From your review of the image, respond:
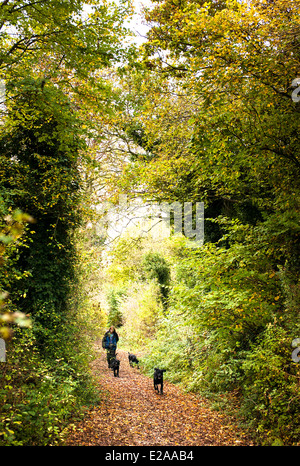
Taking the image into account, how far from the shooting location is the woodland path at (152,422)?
520 centimetres

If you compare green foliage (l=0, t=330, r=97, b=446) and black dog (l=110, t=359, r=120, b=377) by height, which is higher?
green foliage (l=0, t=330, r=97, b=446)

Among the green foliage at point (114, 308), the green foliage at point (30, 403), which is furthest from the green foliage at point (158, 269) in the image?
the green foliage at point (30, 403)

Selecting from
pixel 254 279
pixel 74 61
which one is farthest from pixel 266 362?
pixel 74 61

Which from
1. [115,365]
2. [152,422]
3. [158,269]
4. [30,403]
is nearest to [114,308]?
[158,269]

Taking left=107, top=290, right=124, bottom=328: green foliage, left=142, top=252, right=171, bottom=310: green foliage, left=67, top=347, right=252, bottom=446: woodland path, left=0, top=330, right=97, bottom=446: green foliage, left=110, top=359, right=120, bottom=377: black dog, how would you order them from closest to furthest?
1. left=0, top=330, right=97, bottom=446: green foliage
2. left=67, top=347, right=252, bottom=446: woodland path
3. left=110, top=359, right=120, bottom=377: black dog
4. left=142, top=252, right=171, bottom=310: green foliage
5. left=107, top=290, right=124, bottom=328: green foliage

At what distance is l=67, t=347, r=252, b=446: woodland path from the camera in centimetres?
520

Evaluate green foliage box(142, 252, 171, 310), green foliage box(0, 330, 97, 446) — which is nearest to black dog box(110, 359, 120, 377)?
green foliage box(0, 330, 97, 446)

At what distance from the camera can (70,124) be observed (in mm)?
6273

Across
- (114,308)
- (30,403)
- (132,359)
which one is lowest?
(132,359)

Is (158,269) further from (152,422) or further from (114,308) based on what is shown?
(152,422)

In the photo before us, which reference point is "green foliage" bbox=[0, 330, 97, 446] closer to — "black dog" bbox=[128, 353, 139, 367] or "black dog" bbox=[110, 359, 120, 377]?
"black dog" bbox=[110, 359, 120, 377]

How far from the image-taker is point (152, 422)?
6258mm
